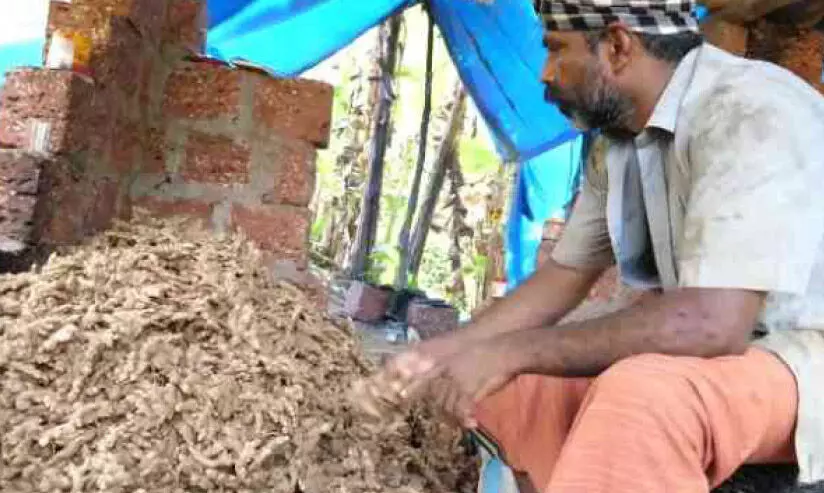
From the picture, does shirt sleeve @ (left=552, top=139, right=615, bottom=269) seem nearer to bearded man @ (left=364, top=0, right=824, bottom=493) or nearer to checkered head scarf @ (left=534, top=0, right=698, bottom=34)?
bearded man @ (left=364, top=0, right=824, bottom=493)

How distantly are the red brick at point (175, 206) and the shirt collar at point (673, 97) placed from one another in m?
1.32

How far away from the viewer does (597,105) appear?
1.81 metres

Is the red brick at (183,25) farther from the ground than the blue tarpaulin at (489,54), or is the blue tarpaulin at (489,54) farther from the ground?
the blue tarpaulin at (489,54)

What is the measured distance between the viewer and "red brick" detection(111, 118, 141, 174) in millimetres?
2443

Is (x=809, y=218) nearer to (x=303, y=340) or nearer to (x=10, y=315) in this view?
(x=303, y=340)

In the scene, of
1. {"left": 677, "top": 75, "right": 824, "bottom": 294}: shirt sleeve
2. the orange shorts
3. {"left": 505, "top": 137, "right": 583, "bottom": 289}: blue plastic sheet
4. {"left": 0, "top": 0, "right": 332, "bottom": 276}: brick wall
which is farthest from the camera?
{"left": 505, "top": 137, "right": 583, "bottom": 289}: blue plastic sheet

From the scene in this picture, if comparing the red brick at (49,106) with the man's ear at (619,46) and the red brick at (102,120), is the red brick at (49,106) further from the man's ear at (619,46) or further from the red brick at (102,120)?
the man's ear at (619,46)

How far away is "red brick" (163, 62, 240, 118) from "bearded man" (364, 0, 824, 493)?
107 cm

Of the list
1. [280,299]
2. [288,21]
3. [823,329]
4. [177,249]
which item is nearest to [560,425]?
[823,329]

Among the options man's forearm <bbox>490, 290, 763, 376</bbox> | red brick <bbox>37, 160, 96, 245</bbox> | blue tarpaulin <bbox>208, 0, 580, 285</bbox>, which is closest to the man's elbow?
man's forearm <bbox>490, 290, 763, 376</bbox>

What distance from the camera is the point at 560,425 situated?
1734 millimetres

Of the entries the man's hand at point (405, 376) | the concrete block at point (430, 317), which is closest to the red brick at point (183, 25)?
the man's hand at point (405, 376)

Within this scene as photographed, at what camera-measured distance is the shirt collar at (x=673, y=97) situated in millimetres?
1680

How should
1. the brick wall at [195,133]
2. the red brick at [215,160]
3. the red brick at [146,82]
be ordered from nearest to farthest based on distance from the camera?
1. the brick wall at [195,133]
2. the red brick at [146,82]
3. the red brick at [215,160]
